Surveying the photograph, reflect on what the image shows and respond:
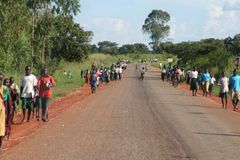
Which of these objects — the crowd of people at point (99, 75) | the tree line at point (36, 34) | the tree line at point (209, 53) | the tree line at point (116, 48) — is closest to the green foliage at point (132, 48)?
the tree line at point (116, 48)

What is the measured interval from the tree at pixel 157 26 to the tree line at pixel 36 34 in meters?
95.5

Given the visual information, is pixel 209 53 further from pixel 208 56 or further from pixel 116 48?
pixel 116 48

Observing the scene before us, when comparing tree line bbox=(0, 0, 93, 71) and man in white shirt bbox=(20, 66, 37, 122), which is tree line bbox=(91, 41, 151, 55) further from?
man in white shirt bbox=(20, 66, 37, 122)

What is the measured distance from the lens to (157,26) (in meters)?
174

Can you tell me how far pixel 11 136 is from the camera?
14617 millimetres

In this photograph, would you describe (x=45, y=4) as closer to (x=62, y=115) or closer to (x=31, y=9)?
(x=31, y=9)

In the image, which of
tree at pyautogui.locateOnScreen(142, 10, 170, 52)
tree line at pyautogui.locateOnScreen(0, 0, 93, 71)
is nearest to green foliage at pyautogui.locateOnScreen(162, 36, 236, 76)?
tree line at pyautogui.locateOnScreen(0, 0, 93, 71)

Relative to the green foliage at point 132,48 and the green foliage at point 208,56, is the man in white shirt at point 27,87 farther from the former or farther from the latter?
the green foliage at point 132,48

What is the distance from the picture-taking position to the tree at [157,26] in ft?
569

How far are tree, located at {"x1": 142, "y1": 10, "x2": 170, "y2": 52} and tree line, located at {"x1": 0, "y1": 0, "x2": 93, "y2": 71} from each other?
3759 inches

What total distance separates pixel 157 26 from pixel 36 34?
435ft

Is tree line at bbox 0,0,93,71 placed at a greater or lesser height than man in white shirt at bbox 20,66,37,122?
greater

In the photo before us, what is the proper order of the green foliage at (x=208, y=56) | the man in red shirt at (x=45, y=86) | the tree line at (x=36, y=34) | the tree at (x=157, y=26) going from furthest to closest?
the tree at (x=157, y=26) < the green foliage at (x=208, y=56) < the tree line at (x=36, y=34) < the man in red shirt at (x=45, y=86)

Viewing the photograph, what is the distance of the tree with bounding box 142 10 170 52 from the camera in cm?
17338
